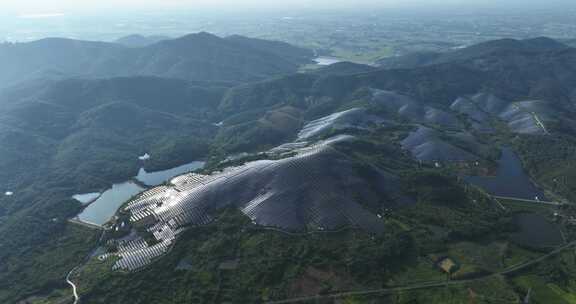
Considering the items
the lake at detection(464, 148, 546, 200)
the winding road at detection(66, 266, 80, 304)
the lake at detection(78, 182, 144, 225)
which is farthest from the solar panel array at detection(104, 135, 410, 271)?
the lake at detection(464, 148, 546, 200)

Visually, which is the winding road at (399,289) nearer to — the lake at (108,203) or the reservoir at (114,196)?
the lake at (108,203)

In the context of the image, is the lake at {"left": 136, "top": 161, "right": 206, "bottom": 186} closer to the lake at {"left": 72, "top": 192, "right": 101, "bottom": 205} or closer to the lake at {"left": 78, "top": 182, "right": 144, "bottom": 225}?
the lake at {"left": 78, "top": 182, "right": 144, "bottom": 225}

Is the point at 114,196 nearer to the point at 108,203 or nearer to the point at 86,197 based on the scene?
the point at 108,203

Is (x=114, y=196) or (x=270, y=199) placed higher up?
(x=270, y=199)

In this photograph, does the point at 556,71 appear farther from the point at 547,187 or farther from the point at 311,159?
the point at 311,159

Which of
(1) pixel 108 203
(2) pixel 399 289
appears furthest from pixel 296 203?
(1) pixel 108 203

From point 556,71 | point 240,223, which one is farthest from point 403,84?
point 240,223
